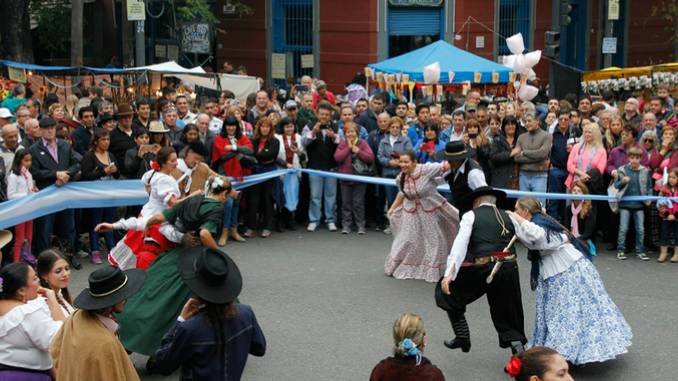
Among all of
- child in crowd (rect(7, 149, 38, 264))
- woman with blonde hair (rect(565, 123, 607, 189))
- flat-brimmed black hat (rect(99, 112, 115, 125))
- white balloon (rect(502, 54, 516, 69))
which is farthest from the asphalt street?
white balloon (rect(502, 54, 516, 69))

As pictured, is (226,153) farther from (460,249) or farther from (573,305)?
(573,305)

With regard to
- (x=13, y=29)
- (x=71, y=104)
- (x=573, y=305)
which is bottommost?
(x=573, y=305)

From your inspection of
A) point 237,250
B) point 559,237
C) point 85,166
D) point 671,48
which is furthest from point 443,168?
point 671,48

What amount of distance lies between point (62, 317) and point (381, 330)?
153 inches

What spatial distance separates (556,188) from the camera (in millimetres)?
13367

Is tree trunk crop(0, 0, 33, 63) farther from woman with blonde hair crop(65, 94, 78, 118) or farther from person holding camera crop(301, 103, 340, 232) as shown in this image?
person holding camera crop(301, 103, 340, 232)

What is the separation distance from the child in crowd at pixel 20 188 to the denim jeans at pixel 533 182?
20.5 ft

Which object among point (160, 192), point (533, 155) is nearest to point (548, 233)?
point (160, 192)

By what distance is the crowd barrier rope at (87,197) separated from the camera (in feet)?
35.3

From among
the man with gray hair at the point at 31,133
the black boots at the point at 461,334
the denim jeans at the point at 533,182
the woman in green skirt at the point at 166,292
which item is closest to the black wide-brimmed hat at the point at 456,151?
the black boots at the point at 461,334

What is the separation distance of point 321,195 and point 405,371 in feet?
27.8

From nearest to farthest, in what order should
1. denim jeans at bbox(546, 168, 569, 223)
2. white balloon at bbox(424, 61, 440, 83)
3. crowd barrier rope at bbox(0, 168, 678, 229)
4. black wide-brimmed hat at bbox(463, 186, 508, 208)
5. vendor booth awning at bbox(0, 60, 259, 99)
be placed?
black wide-brimmed hat at bbox(463, 186, 508, 208)
crowd barrier rope at bbox(0, 168, 678, 229)
denim jeans at bbox(546, 168, 569, 223)
vendor booth awning at bbox(0, 60, 259, 99)
white balloon at bbox(424, 61, 440, 83)

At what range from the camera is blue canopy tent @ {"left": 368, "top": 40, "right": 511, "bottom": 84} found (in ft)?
61.6

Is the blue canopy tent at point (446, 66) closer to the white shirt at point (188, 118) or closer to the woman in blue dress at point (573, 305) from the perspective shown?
the white shirt at point (188, 118)
